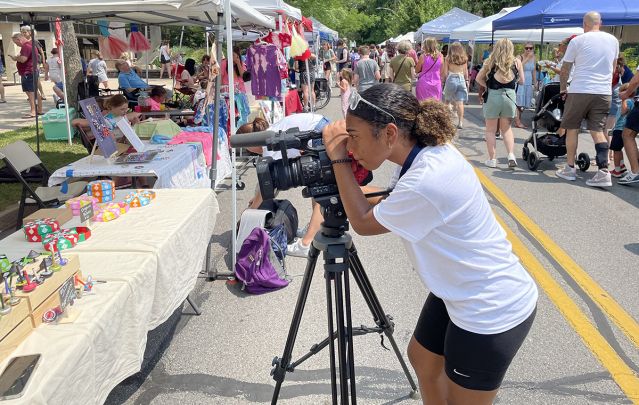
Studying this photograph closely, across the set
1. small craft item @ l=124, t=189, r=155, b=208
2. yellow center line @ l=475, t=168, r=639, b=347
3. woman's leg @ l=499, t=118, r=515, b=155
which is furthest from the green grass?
woman's leg @ l=499, t=118, r=515, b=155

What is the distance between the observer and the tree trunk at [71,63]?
1034cm

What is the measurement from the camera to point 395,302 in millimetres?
3838

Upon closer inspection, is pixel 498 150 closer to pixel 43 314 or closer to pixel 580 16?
pixel 580 16

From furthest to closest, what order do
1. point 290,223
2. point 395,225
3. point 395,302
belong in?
point 290,223 → point 395,302 → point 395,225

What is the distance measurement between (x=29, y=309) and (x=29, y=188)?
11.0 ft

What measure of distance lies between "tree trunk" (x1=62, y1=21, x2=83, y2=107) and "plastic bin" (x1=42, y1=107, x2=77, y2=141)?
85cm

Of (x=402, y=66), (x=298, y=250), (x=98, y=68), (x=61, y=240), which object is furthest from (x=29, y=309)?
(x=98, y=68)

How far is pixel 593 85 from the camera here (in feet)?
21.8

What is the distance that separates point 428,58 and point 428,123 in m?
8.34

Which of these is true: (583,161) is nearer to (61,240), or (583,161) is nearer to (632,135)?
(632,135)

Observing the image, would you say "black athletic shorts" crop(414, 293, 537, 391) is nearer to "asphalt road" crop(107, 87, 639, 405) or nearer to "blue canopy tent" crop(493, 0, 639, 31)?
"asphalt road" crop(107, 87, 639, 405)

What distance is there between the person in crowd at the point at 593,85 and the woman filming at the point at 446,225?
5745 millimetres

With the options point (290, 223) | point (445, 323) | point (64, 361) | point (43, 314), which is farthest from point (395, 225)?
point (290, 223)

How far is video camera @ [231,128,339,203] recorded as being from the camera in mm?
1940
